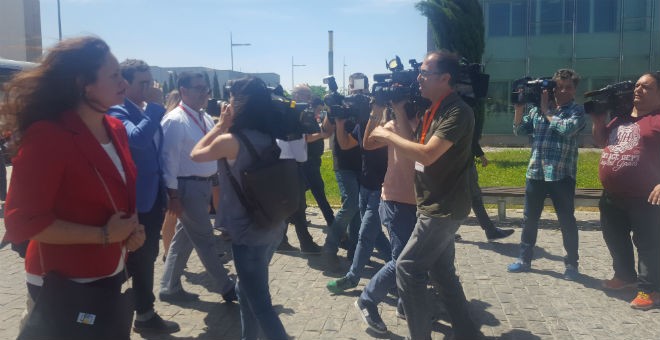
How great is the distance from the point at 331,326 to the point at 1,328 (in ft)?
8.33

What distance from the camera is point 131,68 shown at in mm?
4078

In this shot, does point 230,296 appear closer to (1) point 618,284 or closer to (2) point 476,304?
(2) point 476,304

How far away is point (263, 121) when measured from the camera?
10.4 ft

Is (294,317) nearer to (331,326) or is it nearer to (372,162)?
(331,326)

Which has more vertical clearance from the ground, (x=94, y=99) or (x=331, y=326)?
(x=94, y=99)

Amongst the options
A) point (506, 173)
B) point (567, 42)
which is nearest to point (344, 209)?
point (506, 173)

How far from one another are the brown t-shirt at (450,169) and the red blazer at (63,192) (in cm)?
183

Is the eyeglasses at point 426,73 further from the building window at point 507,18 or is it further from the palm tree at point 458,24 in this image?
the building window at point 507,18

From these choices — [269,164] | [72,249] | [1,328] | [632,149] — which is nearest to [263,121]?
[269,164]

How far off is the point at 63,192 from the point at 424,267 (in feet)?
7.19

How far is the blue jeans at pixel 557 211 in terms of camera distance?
17.3 feet

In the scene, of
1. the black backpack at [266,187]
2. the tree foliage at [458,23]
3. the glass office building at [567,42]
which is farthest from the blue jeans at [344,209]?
the glass office building at [567,42]

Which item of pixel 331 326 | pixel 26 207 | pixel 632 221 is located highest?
pixel 26 207

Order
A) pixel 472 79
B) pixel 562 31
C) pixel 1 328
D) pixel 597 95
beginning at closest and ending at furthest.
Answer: pixel 472 79
pixel 1 328
pixel 597 95
pixel 562 31
